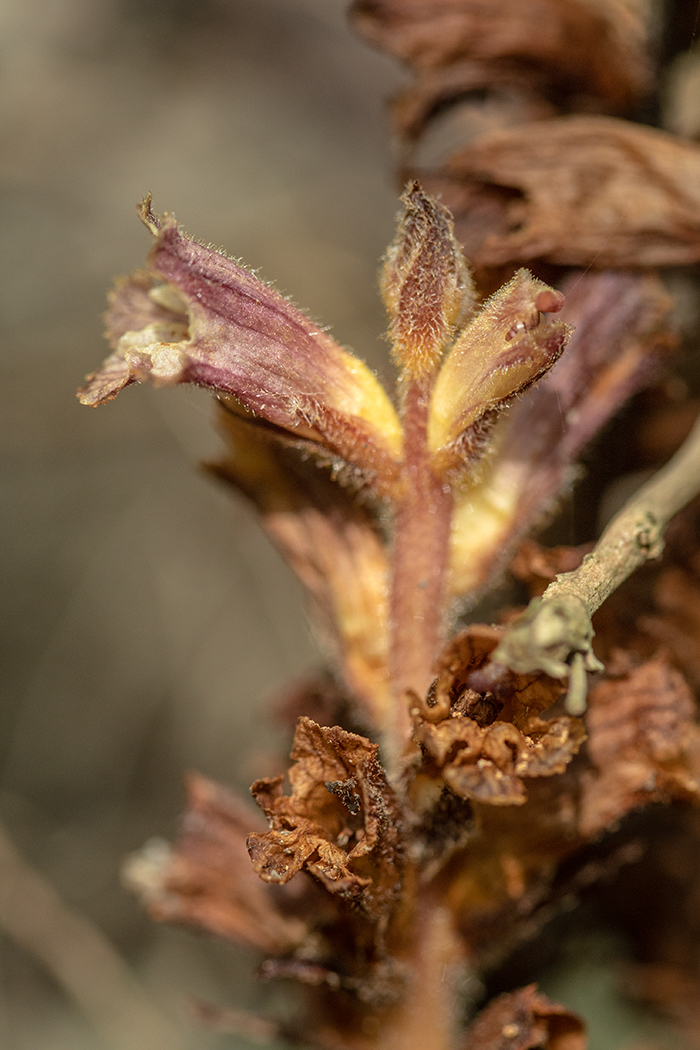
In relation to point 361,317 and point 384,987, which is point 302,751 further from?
point 361,317

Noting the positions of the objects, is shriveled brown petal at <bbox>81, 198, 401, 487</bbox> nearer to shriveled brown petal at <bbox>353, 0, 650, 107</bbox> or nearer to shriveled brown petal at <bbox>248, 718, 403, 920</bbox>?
shriveled brown petal at <bbox>248, 718, 403, 920</bbox>

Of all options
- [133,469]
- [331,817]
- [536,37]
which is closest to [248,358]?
[331,817]

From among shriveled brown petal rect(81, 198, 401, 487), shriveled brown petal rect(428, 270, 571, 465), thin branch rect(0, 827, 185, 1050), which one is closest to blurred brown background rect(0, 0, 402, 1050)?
thin branch rect(0, 827, 185, 1050)

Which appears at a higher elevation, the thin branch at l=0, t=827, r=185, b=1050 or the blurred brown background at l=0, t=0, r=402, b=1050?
the blurred brown background at l=0, t=0, r=402, b=1050

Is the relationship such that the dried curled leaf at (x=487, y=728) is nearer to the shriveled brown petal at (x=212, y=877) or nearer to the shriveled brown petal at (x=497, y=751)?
the shriveled brown petal at (x=497, y=751)

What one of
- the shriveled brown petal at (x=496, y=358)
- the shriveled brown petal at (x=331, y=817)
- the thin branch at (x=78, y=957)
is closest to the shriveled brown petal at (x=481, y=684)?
the shriveled brown petal at (x=331, y=817)
